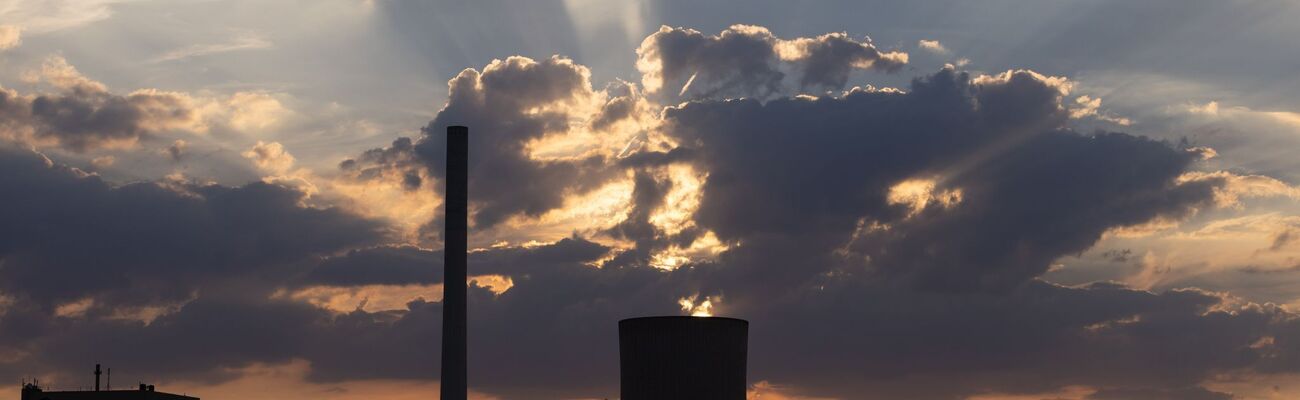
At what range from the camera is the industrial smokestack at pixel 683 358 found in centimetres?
10669

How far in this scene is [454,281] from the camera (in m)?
101

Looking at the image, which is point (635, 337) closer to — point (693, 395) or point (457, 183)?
point (693, 395)

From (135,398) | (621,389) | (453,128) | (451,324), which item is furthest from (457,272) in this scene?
(135,398)

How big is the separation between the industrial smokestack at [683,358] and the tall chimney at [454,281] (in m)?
13.3

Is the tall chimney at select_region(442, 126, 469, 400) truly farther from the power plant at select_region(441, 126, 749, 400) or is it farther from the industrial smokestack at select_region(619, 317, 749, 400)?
the industrial smokestack at select_region(619, 317, 749, 400)

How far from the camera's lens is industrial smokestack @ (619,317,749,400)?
107 meters

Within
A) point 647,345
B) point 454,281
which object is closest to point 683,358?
point 647,345

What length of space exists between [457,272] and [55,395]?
39.9m

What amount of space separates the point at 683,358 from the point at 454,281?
694 inches

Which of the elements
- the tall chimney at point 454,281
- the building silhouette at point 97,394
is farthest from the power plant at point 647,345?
the building silhouette at point 97,394

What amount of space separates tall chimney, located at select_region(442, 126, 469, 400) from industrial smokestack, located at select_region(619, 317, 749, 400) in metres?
13.3

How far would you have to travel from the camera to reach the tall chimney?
331 feet

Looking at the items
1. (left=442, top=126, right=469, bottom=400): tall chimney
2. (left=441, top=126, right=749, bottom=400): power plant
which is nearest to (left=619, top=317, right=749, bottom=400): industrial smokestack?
(left=441, top=126, right=749, bottom=400): power plant

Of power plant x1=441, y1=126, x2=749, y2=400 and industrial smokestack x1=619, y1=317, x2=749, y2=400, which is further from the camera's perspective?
industrial smokestack x1=619, y1=317, x2=749, y2=400
